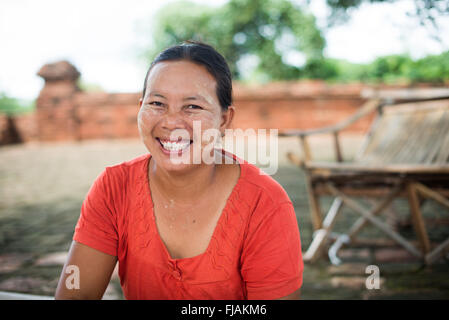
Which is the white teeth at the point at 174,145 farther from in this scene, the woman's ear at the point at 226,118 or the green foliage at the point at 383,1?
the green foliage at the point at 383,1

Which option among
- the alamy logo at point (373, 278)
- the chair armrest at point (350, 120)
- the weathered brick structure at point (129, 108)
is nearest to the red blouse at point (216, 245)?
the alamy logo at point (373, 278)

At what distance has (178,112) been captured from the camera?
1.31m

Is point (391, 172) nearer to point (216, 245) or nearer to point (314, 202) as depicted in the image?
point (314, 202)

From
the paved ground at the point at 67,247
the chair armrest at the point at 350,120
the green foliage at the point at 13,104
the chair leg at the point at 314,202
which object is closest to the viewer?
the paved ground at the point at 67,247

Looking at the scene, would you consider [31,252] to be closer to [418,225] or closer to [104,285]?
[104,285]

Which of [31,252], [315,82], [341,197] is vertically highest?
[315,82]

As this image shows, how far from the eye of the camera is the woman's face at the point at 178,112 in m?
1.29

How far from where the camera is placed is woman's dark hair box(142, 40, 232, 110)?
1.31 meters

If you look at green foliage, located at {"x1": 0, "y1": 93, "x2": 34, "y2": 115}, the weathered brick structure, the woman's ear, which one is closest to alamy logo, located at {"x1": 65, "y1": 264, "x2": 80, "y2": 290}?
the woman's ear

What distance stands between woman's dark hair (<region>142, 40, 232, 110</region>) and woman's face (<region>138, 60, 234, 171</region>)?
2 centimetres

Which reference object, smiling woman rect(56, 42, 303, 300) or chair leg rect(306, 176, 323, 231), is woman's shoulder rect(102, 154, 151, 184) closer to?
smiling woman rect(56, 42, 303, 300)
